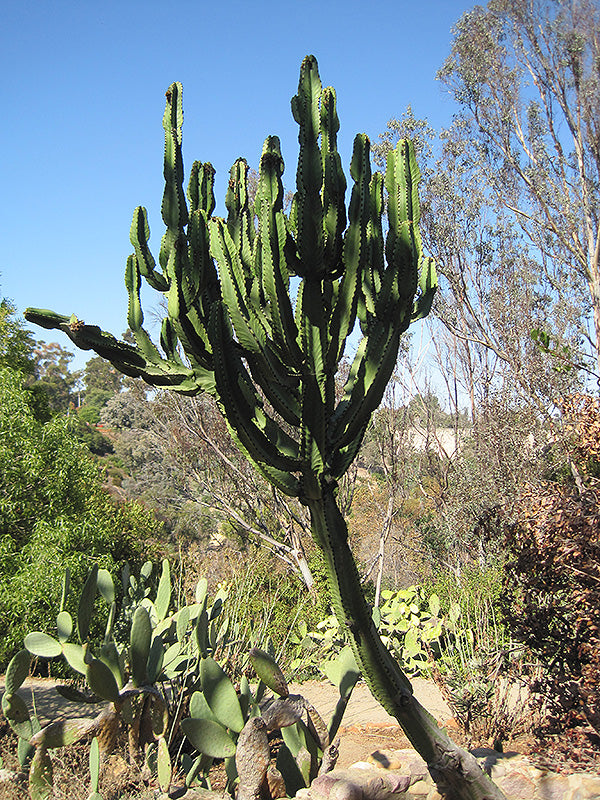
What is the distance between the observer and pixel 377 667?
9.11 ft

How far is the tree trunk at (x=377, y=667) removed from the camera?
2746 mm

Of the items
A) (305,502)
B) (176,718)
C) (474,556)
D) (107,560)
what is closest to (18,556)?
(107,560)

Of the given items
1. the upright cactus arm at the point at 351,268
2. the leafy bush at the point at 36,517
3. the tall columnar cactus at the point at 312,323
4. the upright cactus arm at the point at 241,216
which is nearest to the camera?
the tall columnar cactus at the point at 312,323

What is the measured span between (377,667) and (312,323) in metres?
1.53

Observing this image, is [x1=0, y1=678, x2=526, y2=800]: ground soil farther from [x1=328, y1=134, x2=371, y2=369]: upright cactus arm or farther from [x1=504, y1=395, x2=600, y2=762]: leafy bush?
[x1=328, y1=134, x2=371, y2=369]: upright cactus arm

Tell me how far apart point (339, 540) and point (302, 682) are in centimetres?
481

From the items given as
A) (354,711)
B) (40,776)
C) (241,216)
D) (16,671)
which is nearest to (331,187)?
(241,216)

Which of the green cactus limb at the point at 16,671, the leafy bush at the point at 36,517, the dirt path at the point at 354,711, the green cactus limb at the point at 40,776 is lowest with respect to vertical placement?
the dirt path at the point at 354,711

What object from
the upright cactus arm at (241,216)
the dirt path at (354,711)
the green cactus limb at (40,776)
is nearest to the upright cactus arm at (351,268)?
the upright cactus arm at (241,216)

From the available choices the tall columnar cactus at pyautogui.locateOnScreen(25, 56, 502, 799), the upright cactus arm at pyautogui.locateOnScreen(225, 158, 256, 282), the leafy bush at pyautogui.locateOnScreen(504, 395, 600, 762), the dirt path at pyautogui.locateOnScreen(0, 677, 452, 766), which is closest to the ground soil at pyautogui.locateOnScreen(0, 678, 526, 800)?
the dirt path at pyautogui.locateOnScreen(0, 677, 452, 766)

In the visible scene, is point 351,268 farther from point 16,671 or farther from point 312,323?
point 16,671

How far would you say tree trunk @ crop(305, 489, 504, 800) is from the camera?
2746mm

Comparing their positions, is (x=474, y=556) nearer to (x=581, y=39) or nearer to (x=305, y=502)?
(x=305, y=502)

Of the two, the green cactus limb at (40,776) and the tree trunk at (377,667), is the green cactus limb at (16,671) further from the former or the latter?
the tree trunk at (377,667)
